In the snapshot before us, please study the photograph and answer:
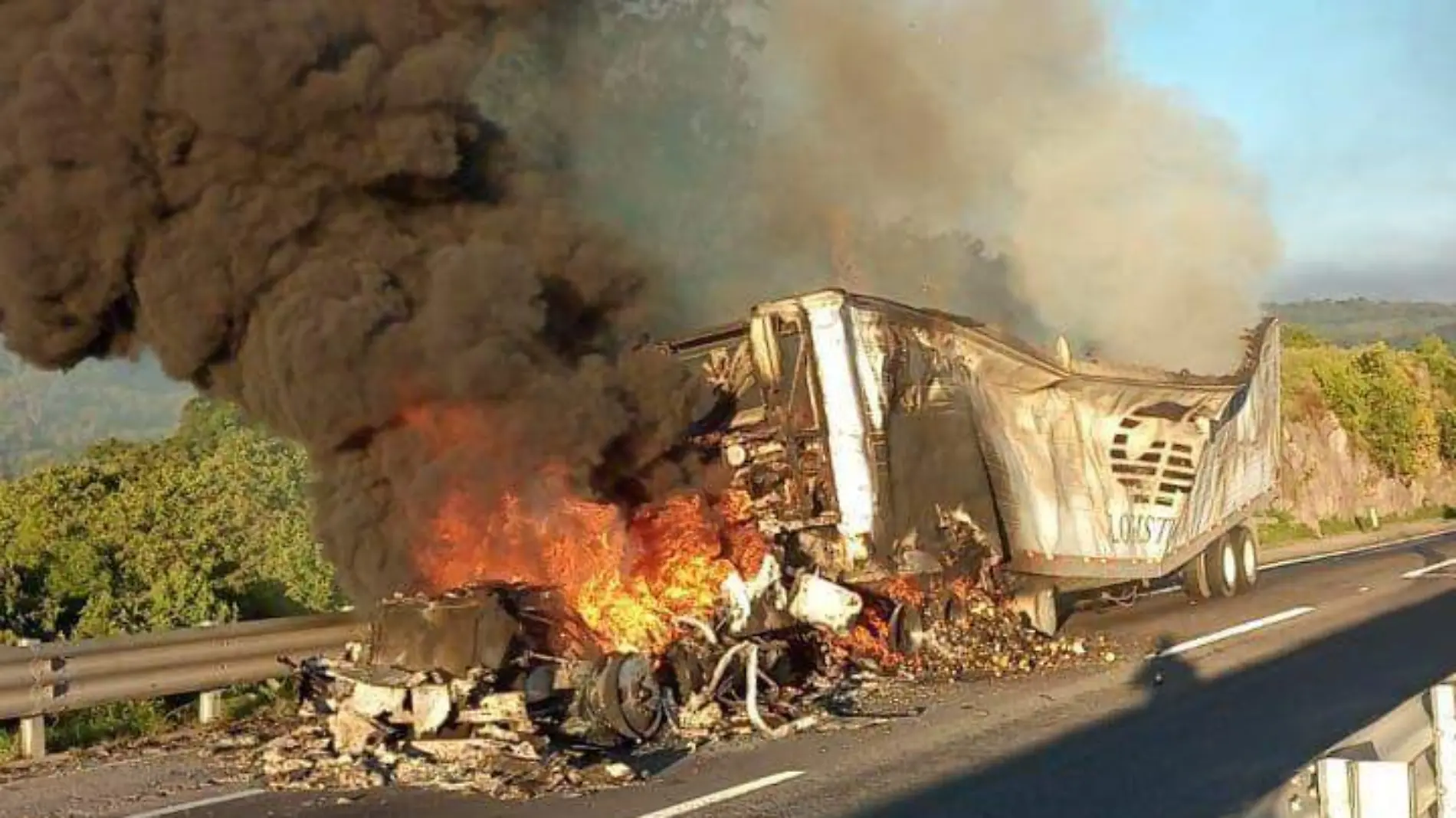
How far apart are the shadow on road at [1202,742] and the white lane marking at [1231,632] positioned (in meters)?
0.68

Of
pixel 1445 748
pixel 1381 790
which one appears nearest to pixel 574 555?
pixel 1445 748

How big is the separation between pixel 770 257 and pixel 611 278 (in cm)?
543

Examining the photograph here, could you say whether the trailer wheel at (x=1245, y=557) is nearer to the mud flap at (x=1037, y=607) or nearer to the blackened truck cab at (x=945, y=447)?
the blackened truck cab at (x=945, y=447)

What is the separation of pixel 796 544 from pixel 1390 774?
8.80 meters

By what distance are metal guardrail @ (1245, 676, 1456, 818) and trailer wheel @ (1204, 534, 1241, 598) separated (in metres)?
14.1

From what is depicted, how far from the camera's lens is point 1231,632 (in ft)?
46.9

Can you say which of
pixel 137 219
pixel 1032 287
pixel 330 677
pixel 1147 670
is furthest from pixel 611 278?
pixel 1032 287

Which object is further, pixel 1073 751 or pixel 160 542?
pixel 160 542

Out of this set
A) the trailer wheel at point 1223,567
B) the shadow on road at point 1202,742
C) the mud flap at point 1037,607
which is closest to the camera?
the shadow on road at point 1202,742

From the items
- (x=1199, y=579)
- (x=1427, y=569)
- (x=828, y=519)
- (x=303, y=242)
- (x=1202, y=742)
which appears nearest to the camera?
(x=1202, y=742)

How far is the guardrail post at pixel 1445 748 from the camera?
148 inches

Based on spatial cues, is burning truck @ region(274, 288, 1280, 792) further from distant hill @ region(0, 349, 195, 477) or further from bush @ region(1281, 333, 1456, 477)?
distant hill @ region(0, 349, 195, 477)

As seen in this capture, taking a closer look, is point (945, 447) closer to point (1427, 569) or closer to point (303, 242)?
point (303, 242)

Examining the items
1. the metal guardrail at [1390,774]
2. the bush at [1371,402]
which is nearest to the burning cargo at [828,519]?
the metal guardrail at [1390,774]
